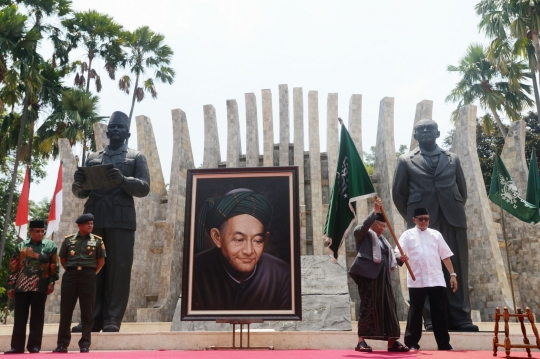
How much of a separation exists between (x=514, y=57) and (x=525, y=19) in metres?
2.28

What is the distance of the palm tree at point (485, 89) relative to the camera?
68.8 ft

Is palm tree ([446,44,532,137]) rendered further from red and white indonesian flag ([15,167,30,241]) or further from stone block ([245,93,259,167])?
red and white indonesian flag ([15,167,30,241])

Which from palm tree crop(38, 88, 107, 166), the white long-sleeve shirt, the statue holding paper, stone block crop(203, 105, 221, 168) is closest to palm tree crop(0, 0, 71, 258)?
palm tree crop(38, 88, 107, 166)

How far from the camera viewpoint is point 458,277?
20.5 feet

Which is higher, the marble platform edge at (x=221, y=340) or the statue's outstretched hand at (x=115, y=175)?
the statue's outstretched hand at (x=115, y=175)

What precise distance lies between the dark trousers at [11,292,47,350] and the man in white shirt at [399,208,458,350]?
360 centimetres

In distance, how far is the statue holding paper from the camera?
20.0ft

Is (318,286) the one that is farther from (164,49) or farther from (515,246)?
(164,49)

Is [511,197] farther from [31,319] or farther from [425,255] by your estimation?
[31,319]

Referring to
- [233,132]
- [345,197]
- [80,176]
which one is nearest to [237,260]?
[345,197]

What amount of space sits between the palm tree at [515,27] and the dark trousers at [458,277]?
13.6 meters

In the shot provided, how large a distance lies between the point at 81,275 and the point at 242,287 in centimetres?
160

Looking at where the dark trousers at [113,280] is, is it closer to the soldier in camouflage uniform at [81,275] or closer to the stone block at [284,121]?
the soldier in camouflage uniform at [81,275]

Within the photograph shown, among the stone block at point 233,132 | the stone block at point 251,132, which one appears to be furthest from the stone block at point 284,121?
the stone block at point 233,132
